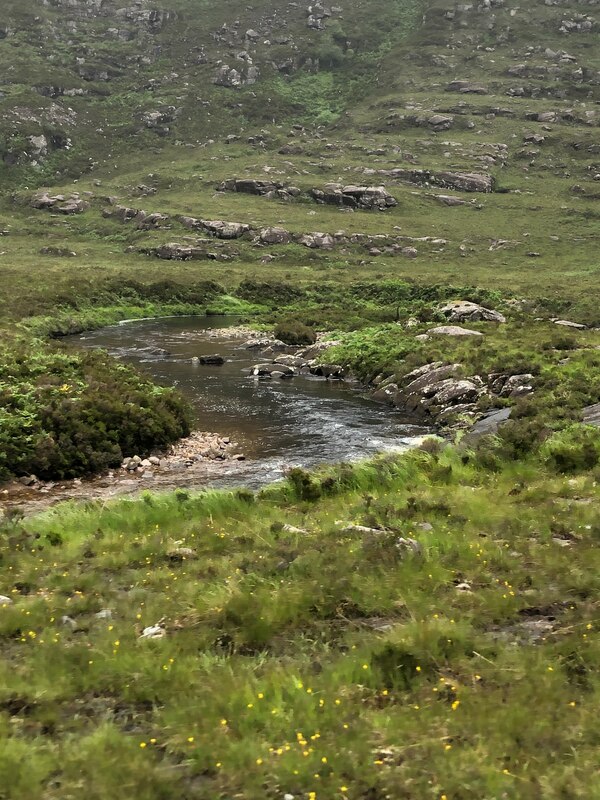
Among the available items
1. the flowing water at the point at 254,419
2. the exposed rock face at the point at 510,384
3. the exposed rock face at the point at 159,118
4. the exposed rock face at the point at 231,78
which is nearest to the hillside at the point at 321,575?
the exposed rock face at the point at 510,384

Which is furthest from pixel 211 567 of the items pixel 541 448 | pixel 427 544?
pixel 541 448

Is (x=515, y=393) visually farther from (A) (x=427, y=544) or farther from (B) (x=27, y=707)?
(B) (x=27, y=707)

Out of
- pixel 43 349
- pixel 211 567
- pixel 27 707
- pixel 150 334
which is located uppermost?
pixel 27 707

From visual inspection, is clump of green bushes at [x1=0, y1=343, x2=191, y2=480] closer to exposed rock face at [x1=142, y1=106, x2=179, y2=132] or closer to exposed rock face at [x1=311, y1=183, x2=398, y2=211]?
exposed rock face at [x1=311, y1=183, x2=398, y2=211]

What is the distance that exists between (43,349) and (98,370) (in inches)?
259

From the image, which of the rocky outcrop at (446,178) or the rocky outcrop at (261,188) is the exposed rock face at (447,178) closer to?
the rocky outcrop at (446,178)

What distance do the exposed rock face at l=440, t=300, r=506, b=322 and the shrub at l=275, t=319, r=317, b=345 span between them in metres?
11.3

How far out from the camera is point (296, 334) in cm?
4884

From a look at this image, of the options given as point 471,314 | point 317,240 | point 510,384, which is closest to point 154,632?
point 510,384

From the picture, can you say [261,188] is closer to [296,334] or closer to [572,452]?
[296,334]

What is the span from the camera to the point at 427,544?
963 cm

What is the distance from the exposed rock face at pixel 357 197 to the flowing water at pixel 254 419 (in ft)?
273

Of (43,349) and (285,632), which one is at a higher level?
(285,632)

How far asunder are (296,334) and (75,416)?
1211 inches
